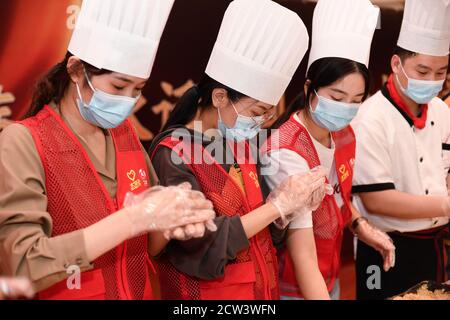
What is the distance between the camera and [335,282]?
78.4 inches

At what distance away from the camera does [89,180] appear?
147cm

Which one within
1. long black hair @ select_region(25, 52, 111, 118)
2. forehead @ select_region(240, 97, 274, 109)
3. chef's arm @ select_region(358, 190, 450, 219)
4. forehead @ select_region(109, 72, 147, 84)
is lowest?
chef's arm @ select_region(358, 190, 450, 219)

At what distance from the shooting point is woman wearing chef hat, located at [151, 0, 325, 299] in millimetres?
1649

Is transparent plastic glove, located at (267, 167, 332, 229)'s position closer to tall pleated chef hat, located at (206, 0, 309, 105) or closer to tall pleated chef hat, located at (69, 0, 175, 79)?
tall pleated chef hat, located at (206, 0, 309, 105)

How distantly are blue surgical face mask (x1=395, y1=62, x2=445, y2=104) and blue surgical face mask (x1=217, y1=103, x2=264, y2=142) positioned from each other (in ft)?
2.51

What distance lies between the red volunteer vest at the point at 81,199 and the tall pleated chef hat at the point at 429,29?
123 cm

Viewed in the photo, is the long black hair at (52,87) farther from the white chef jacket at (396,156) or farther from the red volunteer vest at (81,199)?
the white chef jacket at (396,156)

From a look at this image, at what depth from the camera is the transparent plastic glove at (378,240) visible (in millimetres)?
2047

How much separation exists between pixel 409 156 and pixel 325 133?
1.45 feet

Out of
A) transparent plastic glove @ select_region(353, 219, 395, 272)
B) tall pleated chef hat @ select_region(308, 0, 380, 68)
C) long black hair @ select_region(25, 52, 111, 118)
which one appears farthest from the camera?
transparent plastic glove @ select_region(353, 219, 395, 272)

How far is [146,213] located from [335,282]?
86 centimetres

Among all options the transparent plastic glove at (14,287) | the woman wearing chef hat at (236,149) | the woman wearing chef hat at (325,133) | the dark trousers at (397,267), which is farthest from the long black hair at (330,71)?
the transparent plastic glove at (14,287)

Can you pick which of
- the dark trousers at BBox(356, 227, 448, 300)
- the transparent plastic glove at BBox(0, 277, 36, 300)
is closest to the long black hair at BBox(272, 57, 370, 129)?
the dark trousers at BBox(356, 227, 448, 300)
